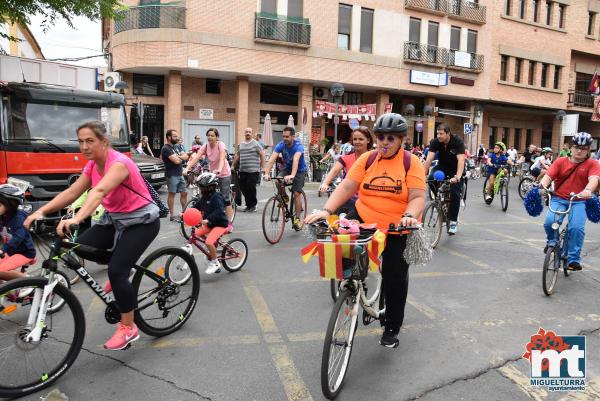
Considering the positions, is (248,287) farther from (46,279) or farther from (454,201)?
(454,201)

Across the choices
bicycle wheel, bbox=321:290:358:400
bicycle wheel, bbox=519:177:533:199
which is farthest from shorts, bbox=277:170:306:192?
bicycle wheel, bbox=519:177:533:199

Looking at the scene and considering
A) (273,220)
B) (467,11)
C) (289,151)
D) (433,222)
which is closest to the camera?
(433,222)

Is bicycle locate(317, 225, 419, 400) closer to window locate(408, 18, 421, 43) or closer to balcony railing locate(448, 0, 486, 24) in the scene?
window locate(408, 18, 421, 43)

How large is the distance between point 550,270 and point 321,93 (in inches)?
909

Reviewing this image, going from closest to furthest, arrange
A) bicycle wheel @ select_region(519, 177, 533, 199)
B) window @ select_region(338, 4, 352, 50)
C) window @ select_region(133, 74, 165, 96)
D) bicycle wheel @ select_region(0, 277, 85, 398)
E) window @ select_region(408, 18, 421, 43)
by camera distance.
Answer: bicycle wheel @ select_region(0, 277, 85, 398) → bicycle wheel @ select_region(519, 177, 533, 199) → window @ select_region(133, 74, 165, 96) → window @ select_region(338, 4, 352, 50) → window @ select_region(408, 18, 421, 43)

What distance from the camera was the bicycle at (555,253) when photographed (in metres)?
5.27

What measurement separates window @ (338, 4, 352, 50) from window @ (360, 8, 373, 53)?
30.1 inches

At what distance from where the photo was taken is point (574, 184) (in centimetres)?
570

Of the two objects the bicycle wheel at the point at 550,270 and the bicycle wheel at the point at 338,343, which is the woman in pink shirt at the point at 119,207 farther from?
the bicycle wheel at the point at 550,270

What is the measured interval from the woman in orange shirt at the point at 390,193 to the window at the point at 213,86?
22.7 meters

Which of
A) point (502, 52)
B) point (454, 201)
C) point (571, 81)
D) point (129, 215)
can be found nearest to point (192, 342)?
point (129, 215)

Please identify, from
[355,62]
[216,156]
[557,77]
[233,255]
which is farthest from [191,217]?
[557,77]

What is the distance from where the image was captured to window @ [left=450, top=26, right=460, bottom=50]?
98.7 feet

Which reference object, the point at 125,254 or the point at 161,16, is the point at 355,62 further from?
the point at 125,254
